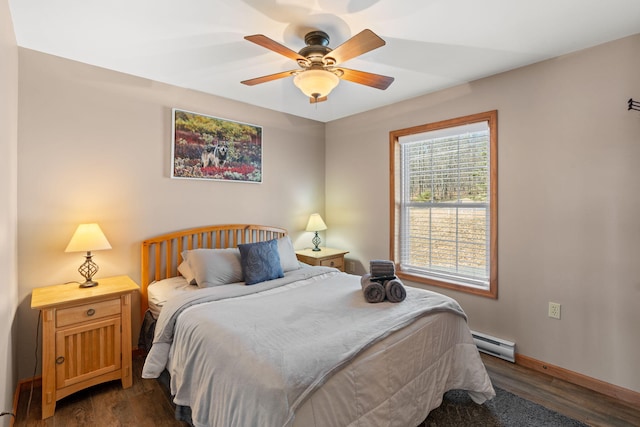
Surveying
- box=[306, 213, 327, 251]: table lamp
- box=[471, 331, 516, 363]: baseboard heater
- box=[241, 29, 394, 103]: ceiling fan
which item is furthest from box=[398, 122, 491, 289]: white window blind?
box=[241, 29, 394, 103]: ceiling fan

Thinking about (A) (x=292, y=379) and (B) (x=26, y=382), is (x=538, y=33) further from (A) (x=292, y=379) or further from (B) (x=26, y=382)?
(B) (x=26, y=382)

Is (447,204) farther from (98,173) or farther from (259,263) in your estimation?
(98,173)

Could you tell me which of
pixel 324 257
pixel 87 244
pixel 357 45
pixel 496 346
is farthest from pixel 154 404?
pixel 496 346

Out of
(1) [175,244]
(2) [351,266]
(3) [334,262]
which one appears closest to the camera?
(1) [175,244]

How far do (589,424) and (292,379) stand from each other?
1990mm

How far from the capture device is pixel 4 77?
1.65m

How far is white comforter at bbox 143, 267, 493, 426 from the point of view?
4.20 ft

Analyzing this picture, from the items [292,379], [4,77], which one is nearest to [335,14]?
[4,77]

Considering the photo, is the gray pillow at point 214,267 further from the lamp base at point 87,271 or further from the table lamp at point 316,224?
the table lamp at point 316,224

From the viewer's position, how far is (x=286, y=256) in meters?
3.11

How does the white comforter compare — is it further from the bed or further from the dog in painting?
the dog in painting

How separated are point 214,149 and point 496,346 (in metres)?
3.30

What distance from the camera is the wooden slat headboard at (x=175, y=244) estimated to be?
2809mm

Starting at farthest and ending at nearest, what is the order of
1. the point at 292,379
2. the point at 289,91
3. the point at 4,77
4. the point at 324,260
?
the point at 324,260, the point at 289,91, the point at 4,77, the point at 292,379
